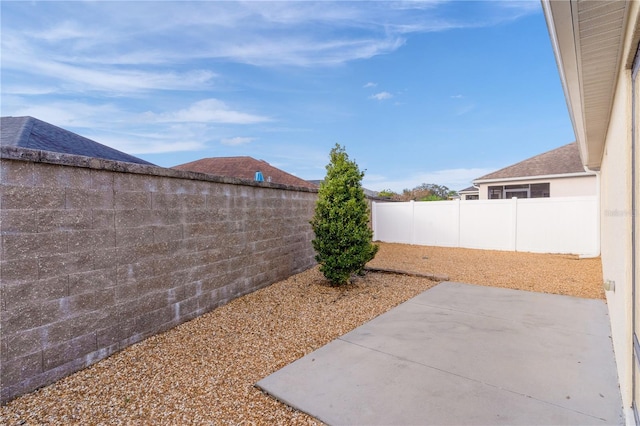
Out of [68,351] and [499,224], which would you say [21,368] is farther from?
[499,224]

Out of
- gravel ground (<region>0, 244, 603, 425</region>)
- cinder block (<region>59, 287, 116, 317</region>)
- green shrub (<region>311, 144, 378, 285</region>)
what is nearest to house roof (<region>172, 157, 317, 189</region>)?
green shrub (<region>311, 144, 378, 285</region>)

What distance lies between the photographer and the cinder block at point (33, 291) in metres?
2.41

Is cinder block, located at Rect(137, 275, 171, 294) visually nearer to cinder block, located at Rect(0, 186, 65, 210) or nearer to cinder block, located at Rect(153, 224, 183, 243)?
cinder block, located at Rect(153, 224, 183, 243)

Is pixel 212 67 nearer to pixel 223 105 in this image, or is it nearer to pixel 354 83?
pixel 223 105

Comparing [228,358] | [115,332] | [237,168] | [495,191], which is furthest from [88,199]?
[495,191]

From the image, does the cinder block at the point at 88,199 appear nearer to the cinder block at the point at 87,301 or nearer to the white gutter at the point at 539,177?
the cinder block at the point at 87,301

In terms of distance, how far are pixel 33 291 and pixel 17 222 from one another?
59cm

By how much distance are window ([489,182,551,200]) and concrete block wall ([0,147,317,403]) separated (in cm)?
1537

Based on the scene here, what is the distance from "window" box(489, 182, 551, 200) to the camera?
1481 cm

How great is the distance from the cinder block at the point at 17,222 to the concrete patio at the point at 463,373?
235 centimetres

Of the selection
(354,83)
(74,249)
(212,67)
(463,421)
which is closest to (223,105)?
(212,67)

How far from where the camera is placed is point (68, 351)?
9.20ft

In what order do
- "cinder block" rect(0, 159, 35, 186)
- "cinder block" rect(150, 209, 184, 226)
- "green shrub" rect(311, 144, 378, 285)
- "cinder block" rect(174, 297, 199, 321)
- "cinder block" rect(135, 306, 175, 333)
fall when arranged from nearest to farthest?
1. "cinder block" rect(0, 159, 35, 186)
2. "cinder block" rect(135, 306, 175, 333)
3. "cinder block" rect(150, 209, 184, 226)
4. "cinder block" rect(174, 297, 199, 321)
5. "green shrub" rect(311, 144, 378, 285)

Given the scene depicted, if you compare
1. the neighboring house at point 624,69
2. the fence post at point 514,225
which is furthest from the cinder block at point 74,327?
the fence post at point 514,225
